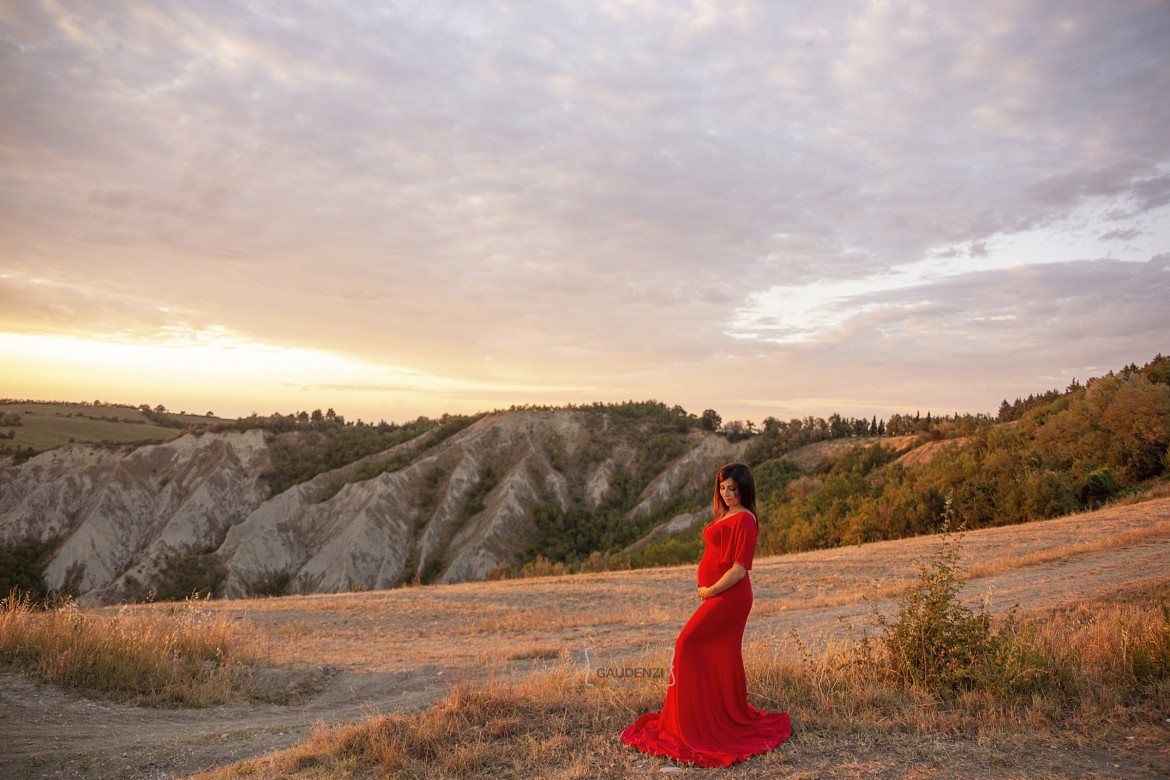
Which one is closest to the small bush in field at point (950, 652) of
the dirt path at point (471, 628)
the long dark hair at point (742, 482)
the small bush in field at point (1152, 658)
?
the small bush in field at point (1152, 658)

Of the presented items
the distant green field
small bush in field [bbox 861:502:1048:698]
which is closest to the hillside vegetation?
the distant green field

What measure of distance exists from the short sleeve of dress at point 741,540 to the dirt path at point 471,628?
2.49 m

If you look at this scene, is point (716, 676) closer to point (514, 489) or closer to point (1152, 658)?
point (1152, 658)

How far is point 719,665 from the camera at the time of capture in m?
5.38

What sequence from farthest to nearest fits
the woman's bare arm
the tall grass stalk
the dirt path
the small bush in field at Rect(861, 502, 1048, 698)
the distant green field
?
1. the distant green field
2. the tall grass stalk
3. the dirt path
4. the small bush in field at Rect(861, 502, 1048, 698)
5. the woman's bare arm

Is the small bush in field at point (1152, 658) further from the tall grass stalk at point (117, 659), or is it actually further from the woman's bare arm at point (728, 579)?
the tall grass stalk at point (117, 659)

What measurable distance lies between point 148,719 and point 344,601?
13.3 metres

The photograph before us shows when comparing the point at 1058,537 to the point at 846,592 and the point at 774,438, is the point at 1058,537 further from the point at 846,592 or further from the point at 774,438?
the point at 774,438

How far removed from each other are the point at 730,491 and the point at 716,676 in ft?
4.86

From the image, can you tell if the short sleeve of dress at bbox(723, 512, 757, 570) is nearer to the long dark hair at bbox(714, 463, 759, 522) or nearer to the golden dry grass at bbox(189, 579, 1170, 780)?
the long dark hair at bbox(714, 463, 759, 522)

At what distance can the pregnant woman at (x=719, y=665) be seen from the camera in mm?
5234

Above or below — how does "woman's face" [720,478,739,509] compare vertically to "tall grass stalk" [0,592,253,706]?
above

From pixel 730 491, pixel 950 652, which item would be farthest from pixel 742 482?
pixel 950 652

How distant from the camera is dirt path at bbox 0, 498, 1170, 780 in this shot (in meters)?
6.32
